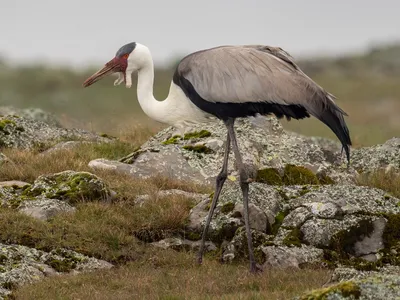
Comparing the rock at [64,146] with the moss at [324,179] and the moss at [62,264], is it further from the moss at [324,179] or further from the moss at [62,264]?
the moss at [62,264]

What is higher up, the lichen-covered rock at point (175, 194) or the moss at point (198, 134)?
the moss at point (198, 134)

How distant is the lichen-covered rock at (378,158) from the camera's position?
16.5 meters

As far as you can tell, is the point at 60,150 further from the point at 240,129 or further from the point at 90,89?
the point at 90,89

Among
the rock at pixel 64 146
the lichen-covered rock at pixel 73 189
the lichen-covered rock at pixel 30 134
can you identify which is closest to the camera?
the lichen-covered rock at pixel 73 189

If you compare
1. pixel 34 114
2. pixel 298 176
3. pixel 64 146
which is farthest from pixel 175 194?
pixel 34 114

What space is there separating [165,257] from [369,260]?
105 inches

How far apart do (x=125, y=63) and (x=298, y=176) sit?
3.56 metres

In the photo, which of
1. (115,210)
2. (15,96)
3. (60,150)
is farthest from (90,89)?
(115,210)

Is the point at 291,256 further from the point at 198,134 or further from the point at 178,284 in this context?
the point at 198,134

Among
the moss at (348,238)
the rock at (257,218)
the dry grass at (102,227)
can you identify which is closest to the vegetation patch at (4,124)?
the dry grass at (102,227)

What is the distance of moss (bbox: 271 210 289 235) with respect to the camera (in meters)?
12.6

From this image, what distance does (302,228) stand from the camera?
1226 cm

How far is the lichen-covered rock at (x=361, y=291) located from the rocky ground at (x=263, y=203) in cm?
124

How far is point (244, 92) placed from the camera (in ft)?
39.9
